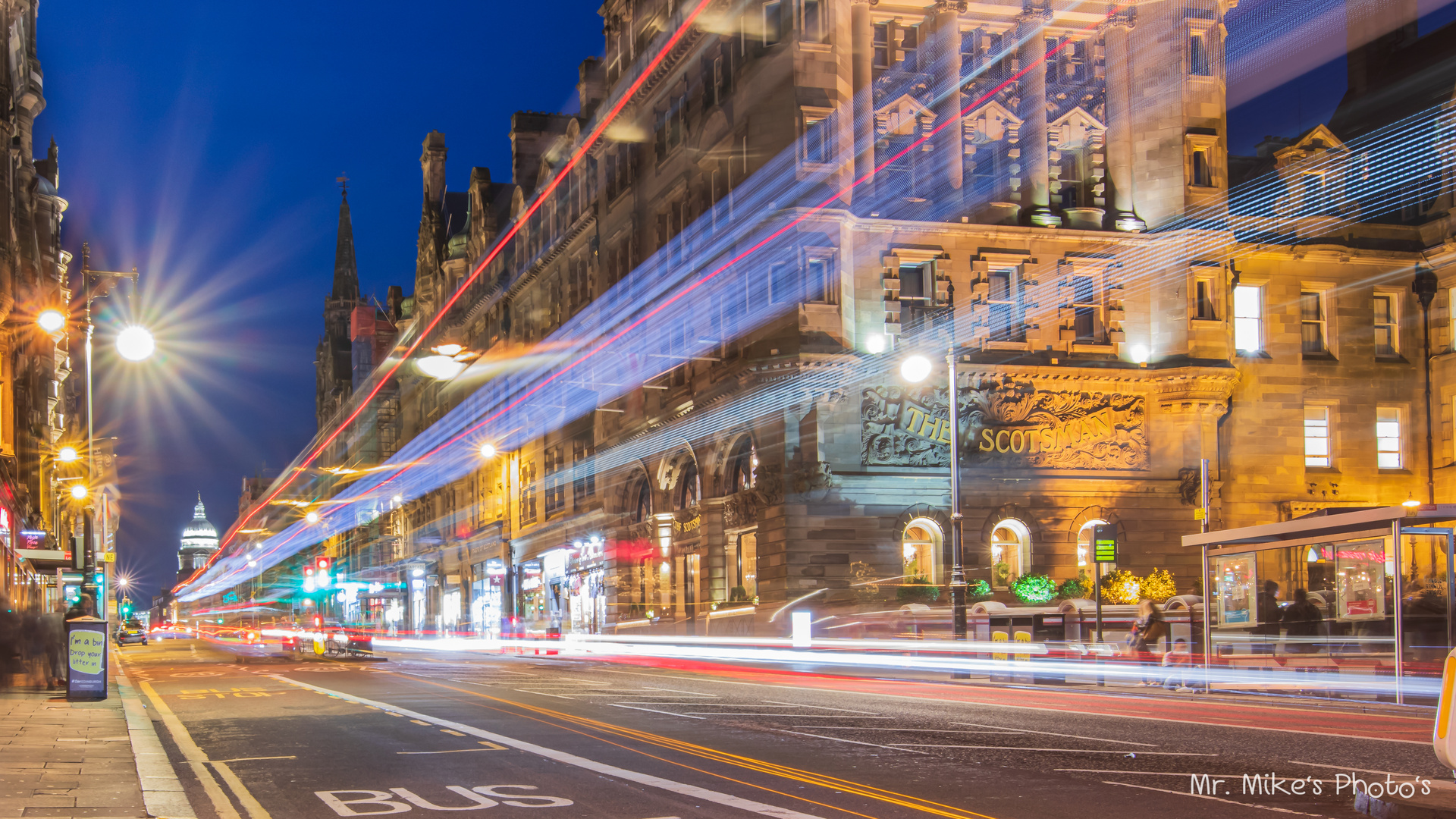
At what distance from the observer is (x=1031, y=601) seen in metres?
39.7

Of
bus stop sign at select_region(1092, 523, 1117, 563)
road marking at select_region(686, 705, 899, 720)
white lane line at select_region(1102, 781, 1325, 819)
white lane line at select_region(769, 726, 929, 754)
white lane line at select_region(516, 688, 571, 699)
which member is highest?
bus stop sign at select_region(1092, 523, 1117, 563)

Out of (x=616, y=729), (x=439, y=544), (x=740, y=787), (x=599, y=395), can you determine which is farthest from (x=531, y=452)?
(x=740, y=787)

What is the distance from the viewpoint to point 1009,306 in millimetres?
41781

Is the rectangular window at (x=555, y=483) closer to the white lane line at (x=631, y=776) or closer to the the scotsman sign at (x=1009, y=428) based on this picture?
the the scotsman sign at (x=1009, y=428)

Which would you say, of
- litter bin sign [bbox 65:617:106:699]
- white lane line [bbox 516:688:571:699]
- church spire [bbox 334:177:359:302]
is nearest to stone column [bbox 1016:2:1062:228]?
white lane line [bbox 516:688:571:699]

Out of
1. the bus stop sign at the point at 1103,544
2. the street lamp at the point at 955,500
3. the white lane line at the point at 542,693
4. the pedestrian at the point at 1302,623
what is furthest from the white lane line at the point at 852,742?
the street lamp at the point at 955,500

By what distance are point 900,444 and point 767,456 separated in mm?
4089

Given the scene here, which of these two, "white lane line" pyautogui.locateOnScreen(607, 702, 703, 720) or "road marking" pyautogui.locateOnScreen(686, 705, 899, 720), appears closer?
"road marking" pyautogui.locateOnScreen(686, 705, 899, 720)

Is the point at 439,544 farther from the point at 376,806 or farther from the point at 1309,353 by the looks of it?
the point at 376,806

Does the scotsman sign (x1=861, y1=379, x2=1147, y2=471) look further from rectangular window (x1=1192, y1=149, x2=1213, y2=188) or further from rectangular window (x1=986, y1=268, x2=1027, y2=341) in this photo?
rectangular window (x1=1192, y1=149, x2=1213, y2=188)

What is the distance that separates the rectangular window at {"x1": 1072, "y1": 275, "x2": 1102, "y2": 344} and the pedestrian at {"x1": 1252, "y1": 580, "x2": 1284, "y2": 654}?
21098mm

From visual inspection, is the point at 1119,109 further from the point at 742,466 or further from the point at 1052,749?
the point at 1052,749

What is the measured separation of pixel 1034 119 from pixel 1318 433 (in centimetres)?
1410

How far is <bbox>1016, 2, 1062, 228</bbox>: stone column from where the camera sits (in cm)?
4250
